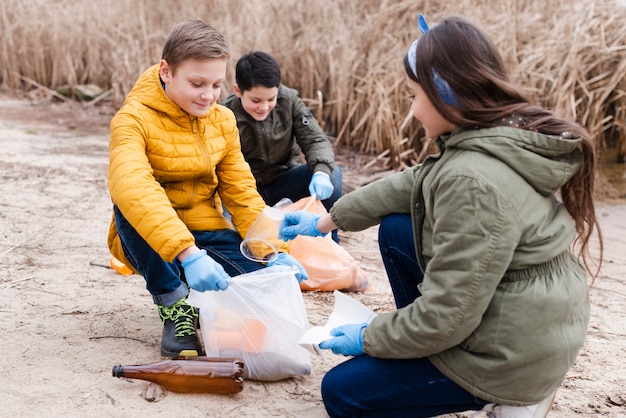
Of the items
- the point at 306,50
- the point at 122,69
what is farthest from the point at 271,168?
the point at 122,69

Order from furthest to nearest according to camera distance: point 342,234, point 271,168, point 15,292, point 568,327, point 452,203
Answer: point 342,234 → point 271,168 → point 15,292 → point 568,327 → point 452,203

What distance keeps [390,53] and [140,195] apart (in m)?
4.27

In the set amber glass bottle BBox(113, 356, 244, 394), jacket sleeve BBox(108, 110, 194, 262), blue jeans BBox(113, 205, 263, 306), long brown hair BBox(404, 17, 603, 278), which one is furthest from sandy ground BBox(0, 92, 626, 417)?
long brown hair BBox(404, 17, 603, 278)

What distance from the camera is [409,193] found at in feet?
7.27

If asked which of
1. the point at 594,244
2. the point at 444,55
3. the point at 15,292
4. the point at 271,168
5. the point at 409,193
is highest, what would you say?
the point at 444,55

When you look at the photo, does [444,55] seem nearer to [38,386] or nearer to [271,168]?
[38,386]

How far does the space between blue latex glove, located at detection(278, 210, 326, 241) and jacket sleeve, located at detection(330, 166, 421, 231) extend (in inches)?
4.9

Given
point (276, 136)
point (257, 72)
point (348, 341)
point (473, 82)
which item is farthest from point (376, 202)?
point (276, 136)

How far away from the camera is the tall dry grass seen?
5703mm

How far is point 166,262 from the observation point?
8.32 ft

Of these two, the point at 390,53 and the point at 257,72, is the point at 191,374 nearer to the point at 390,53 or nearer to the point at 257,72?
the point at 257,72

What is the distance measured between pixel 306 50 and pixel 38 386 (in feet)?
15.7

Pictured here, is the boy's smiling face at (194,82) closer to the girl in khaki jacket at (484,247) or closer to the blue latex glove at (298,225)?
the blue latex glove at (298,225)

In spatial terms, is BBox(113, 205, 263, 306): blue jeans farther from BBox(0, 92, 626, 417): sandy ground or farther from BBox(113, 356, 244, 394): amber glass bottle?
BBox(113, 356, 244, 394): amber glass bottle
